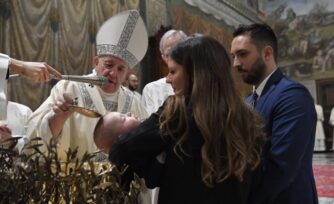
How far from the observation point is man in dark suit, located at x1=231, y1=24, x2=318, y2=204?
191cm

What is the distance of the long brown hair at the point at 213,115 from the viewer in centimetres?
152

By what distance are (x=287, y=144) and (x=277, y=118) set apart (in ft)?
0.59

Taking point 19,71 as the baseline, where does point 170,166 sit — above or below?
below

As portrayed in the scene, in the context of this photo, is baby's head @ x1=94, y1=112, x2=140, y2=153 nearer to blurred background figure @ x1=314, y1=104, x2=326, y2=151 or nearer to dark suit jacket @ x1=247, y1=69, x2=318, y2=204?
dark suit jacket @ x1=247, y1=69, x2=318, y2=204

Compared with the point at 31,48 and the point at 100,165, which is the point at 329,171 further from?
the point at 100,165

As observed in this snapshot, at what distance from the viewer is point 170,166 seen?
1577 millimetres

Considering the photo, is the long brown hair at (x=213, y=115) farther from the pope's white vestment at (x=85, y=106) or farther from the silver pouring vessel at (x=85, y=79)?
the pope's white vestment at (x=85, y=106)

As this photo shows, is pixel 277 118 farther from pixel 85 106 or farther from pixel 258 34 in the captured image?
pixel 85 106

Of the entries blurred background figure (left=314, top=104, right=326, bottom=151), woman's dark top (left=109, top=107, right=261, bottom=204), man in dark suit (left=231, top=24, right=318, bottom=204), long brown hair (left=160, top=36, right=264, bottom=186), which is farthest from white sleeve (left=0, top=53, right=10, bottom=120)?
blurred background figure (left=314, top=104, right=326, bottom=151)

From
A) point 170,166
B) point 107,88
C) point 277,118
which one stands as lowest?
point 170,166

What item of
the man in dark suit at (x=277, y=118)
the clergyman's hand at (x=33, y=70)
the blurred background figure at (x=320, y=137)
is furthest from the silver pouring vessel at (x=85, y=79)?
the blurred background figure at (x=320, y=137)

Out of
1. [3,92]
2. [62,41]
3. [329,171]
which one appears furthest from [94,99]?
[329,171]

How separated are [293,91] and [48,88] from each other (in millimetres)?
5115

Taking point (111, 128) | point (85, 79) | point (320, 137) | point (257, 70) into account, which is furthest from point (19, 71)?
point (320, 137)
